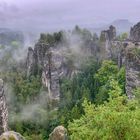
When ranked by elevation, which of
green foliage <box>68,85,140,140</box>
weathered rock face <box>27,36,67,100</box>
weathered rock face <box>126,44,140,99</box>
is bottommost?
weathered rock face <box>27,36,67,100</box>

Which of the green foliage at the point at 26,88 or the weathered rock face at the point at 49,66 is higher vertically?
the weathered rock face at the point at 49,66

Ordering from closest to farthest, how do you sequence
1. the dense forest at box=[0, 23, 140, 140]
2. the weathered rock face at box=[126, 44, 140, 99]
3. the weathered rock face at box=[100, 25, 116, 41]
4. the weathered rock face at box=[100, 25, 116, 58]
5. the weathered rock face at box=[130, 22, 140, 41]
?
the weathered rock face at box=[126, 44, 140, 99], the dense forest at box=[0, 23, 140, 140], the weathered rock face at box=[130, 22, 140, 41], the weathered rock face at box=[100, 25, 116, 58], the weathered rock face at box=[100, 25, 116, 41]

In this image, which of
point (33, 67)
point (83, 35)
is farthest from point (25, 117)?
point (83, 35)

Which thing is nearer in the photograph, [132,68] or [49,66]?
[132,68]

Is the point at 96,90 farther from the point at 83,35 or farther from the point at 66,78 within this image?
the point at 83,35

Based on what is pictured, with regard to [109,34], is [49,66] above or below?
below

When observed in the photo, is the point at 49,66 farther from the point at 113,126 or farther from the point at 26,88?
the point at 113,126

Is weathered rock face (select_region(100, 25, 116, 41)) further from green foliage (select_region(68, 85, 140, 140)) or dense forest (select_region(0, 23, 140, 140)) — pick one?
green foliage (select_region(68, 85, 140, 140))

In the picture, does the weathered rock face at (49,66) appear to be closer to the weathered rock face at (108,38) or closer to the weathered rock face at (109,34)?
the weathered rock face at (108,38)

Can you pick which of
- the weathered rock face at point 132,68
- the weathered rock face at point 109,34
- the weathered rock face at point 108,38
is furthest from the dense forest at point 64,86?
the weathered rock face at point 109,34

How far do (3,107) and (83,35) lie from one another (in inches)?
3014

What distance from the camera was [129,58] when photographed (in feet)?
198

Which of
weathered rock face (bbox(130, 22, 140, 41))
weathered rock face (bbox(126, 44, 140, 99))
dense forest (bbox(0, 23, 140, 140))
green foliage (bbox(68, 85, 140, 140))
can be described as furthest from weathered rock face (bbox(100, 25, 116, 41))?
green foliage (bbox(68, 85, 140, 140))

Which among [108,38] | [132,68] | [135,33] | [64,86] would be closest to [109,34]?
[108,38]
